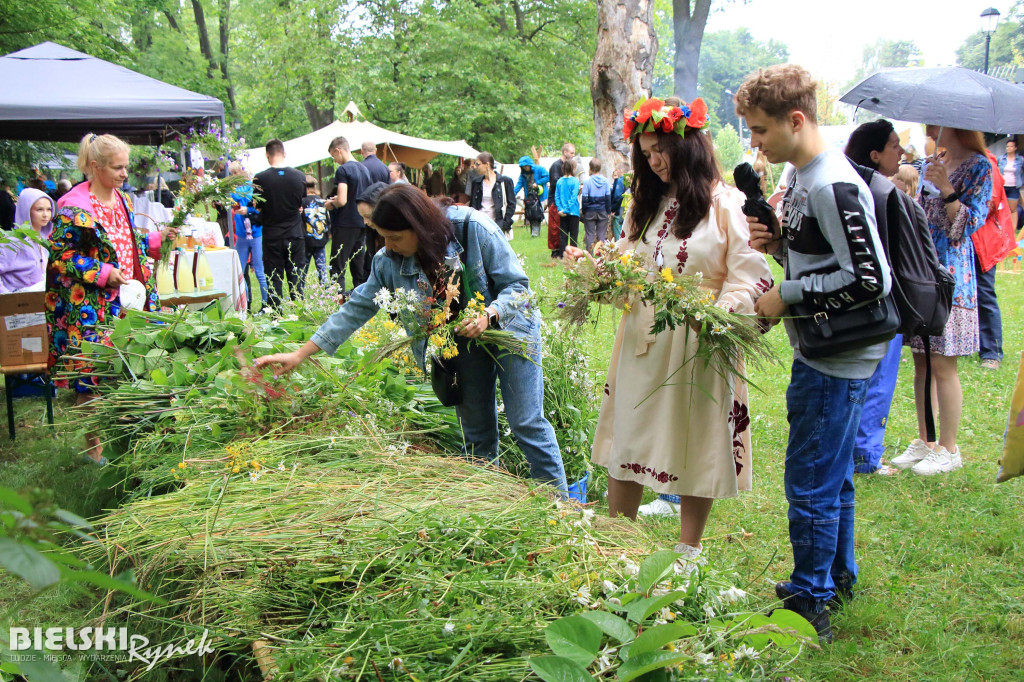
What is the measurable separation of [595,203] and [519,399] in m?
9.10

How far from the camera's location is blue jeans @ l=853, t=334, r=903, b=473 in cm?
400

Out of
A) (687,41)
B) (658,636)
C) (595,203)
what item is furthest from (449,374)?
(687,41)

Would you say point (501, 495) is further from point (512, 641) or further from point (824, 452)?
point (824, 452)

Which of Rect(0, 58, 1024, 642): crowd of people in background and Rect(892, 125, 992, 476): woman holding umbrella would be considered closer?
Rect(0, 58, 1024, 642): crowd of people in background

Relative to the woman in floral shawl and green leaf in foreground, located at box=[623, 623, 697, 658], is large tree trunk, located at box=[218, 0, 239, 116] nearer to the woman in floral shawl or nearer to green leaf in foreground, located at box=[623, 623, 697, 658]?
the woman in floral shawl

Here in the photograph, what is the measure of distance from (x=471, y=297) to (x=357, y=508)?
1.10m

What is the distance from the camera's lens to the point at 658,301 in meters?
2.35

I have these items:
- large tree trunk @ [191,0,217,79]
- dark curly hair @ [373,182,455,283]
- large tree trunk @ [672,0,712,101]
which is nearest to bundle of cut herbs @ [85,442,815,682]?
dark curly hair @ [373,182,455,283]

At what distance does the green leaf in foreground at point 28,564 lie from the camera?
54cm

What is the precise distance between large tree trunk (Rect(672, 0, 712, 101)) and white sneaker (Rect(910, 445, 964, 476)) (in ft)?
40.2

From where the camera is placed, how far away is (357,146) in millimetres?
13898

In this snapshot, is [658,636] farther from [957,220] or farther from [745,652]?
[957,220]

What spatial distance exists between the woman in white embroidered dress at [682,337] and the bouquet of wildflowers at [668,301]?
84 millimetres

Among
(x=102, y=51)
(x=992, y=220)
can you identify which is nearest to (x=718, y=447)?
(x=992, y=220)
